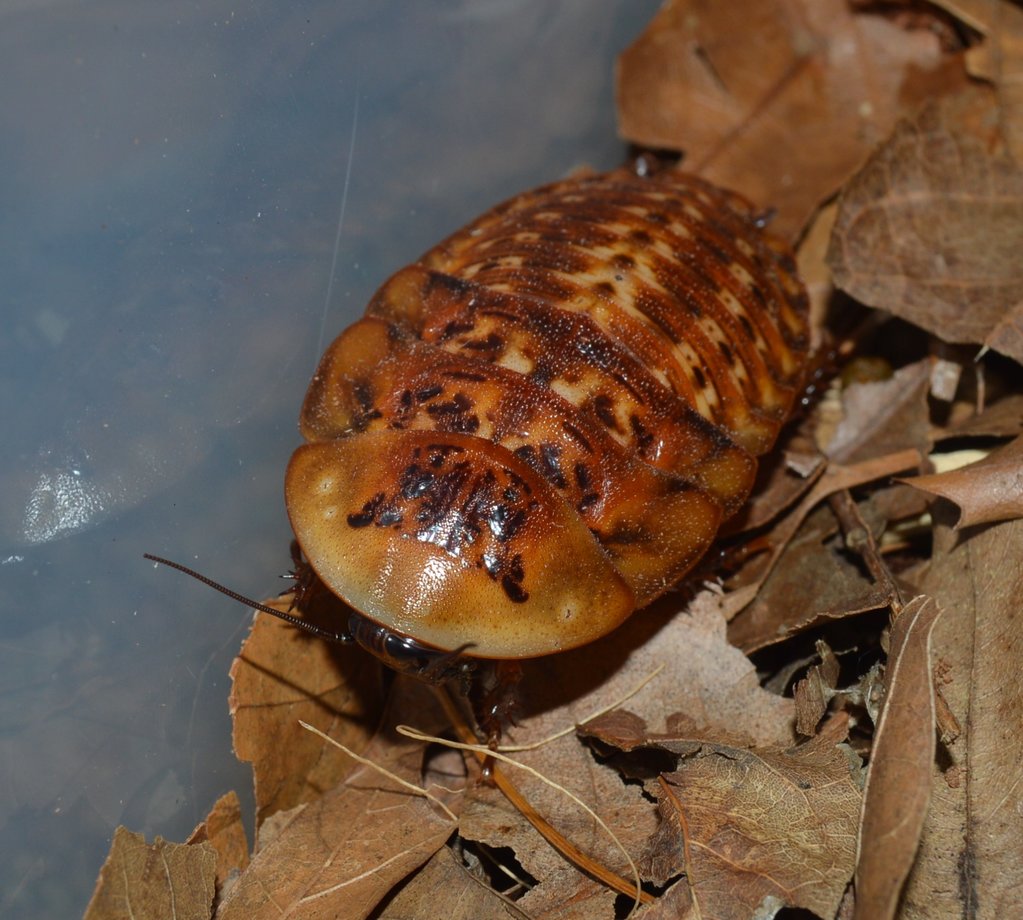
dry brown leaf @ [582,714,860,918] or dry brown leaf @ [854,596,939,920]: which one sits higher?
dry brown leaf @ [854,596,939,920]

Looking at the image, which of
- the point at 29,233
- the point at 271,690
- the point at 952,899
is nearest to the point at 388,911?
the point at 271,690

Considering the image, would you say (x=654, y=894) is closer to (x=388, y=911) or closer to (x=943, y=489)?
(x=388, y=911)

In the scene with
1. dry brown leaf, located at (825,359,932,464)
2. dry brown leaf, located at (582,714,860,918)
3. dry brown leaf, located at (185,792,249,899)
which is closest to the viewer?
dry brown leaf, located at (582,714,860,918)

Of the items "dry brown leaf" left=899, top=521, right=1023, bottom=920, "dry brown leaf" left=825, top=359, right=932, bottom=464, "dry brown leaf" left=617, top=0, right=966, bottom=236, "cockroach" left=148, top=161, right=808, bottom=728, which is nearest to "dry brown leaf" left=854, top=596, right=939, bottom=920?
"dry brown leaf" left=899, top=521, right=1023, bottom=920

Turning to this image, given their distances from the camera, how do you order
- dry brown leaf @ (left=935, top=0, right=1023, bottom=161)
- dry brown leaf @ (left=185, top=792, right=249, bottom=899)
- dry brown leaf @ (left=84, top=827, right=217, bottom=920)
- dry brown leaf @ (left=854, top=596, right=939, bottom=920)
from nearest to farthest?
dry brown leaf @ (left=854, top=596, right=939, bottom=920), dry brown leaf @ (left=84, top=827, right=217, bottom=920), dry brown leaf @ (left=185, top=792, right=249, bottom=899), dry brown leaf @ (left=935, top=0, right=1023, bottom=161)

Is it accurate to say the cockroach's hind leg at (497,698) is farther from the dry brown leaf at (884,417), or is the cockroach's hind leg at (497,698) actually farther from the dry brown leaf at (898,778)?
the dry brown leaf at (884,417)

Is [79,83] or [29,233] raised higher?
[79,83]

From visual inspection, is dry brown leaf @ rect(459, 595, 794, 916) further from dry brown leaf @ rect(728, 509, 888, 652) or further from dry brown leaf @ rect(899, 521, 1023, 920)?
dry brown leaf @ rect(899, 521, 1023, 920)
